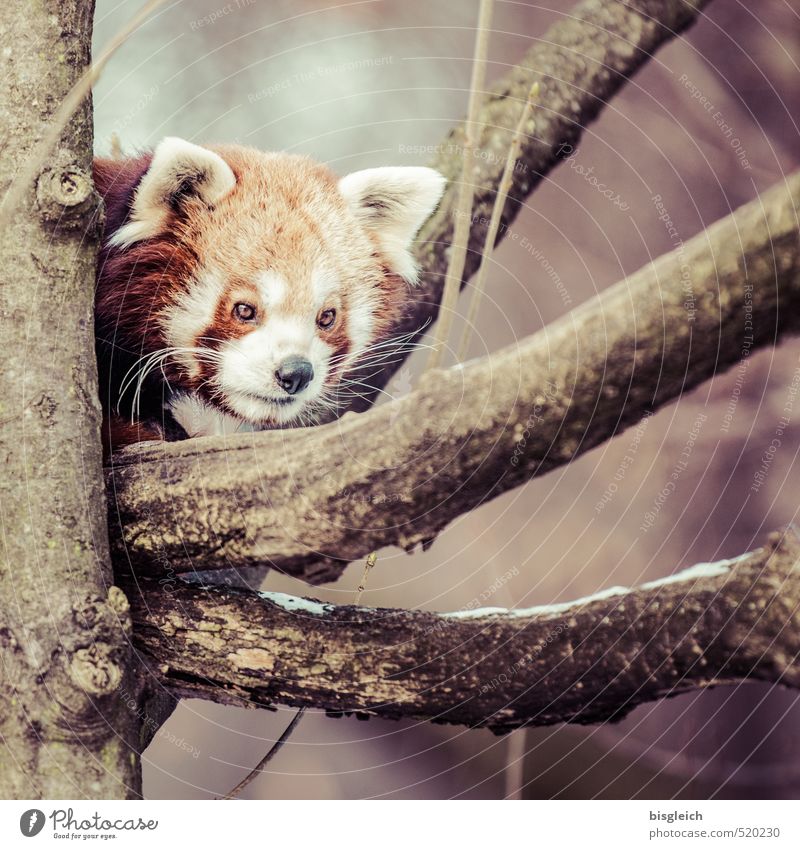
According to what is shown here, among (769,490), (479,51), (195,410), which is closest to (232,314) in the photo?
(195,410)

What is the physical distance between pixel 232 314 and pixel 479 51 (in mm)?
503

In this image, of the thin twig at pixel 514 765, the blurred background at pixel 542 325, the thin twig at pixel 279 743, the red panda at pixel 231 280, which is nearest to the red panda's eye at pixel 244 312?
the red panda at pixel 231 280

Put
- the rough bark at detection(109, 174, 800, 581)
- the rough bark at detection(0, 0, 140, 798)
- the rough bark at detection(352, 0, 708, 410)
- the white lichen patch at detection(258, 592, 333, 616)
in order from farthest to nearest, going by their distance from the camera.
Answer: the rough bark at detection(352, 0, 708, 410) < the white lichen patch at detection(258, 592, 333, 616) < the rough bark at detection(0, 0, 140, 798) < the rough bark at detection(109, 174, 800, 581)

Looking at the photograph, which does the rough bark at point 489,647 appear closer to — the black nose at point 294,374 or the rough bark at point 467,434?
the rough bark at point 467,434

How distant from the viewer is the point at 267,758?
3.55ft

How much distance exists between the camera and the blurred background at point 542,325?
1066 mm

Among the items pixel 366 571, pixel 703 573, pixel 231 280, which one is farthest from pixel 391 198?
pixel 703 573

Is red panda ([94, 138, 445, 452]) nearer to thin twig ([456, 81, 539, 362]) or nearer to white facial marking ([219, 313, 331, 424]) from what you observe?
white facial marking ([219, 313, 331, 424])

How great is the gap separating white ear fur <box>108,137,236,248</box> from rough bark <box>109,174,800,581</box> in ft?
0.93

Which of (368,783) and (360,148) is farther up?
(360,148)

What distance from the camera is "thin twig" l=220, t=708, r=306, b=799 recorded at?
41.9 inches

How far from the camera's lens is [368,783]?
1085 millimetres

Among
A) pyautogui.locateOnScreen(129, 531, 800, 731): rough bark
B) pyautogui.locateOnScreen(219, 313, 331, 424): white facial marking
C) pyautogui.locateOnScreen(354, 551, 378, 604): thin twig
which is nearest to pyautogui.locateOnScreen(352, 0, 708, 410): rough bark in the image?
pyautogui.locateOnScreen(219, 313, 331, 424): white facial marking
